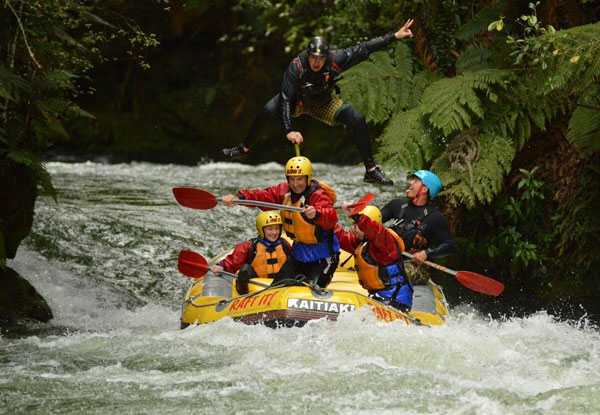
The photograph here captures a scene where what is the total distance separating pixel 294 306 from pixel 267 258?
5.24ft

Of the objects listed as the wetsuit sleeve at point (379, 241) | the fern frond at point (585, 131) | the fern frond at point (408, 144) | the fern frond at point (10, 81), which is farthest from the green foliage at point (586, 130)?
the fern frond at point (10, 81)

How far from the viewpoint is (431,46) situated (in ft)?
28.5

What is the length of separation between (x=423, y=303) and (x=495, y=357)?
1334 millimetres

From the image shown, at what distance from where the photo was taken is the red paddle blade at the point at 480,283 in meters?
6.88

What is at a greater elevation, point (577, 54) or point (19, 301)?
point (577, 54)

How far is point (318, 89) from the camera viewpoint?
275 inches

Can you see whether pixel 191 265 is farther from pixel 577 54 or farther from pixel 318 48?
pixel 577 54

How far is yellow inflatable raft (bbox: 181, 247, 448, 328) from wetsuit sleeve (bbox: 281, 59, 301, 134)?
137cm

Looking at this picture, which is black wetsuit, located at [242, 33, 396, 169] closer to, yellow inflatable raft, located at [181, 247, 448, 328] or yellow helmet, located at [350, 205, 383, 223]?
yellow helmet, located at [350, 205, 383, 223]

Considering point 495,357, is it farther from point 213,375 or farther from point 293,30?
point 293,30

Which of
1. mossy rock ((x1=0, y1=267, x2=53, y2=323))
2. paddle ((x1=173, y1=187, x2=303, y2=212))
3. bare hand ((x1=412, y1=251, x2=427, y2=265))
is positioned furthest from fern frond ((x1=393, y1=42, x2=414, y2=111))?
mossy rock ((x1=0, y1=267, x2=53, y2=323))

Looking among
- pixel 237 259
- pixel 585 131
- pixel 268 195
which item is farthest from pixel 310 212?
pixel 585 131

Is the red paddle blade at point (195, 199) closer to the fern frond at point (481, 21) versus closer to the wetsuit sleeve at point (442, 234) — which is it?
the wetsuit sleeve at point (442, 234)

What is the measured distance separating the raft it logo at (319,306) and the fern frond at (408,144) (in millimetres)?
1874
